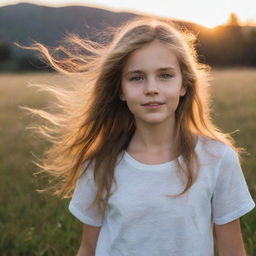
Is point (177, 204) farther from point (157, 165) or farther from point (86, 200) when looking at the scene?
point (86, 200)

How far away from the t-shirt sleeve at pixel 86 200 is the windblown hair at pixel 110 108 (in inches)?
1.8

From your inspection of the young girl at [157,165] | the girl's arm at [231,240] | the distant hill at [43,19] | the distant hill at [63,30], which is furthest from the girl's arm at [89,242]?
the distant hill at [43,19]

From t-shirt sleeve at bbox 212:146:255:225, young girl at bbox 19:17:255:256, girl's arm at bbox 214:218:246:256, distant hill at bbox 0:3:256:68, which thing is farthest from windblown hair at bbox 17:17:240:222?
distant hill at bbox 0:3:256:68

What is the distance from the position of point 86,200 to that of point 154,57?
0.74 metres

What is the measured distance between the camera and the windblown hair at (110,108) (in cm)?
224

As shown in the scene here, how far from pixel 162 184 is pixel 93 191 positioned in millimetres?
378

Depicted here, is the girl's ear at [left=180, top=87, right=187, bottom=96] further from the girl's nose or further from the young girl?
the girl's nose

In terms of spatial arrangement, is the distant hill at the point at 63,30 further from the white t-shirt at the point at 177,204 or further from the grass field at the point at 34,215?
the white t-shirt at the point at 177,204

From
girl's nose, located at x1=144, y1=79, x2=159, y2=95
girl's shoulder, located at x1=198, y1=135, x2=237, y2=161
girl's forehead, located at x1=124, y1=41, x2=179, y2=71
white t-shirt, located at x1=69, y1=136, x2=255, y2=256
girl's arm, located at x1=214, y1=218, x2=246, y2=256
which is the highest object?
girl's forehead, located at x1=124, y1=41, x2=179, y2=71

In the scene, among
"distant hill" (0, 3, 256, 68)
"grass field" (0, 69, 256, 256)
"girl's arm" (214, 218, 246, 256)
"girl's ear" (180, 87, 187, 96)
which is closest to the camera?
"girl's arm" (214, 218, 246, 256)

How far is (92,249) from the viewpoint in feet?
8.16

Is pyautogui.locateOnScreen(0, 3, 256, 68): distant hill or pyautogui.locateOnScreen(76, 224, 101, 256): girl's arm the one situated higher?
pyautogui.locateOnScreen(76, 224, 101, 256): girl's arm

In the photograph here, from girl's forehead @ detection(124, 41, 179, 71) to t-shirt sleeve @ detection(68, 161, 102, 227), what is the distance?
1.85 ft

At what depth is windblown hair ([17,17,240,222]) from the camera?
2.24 m
